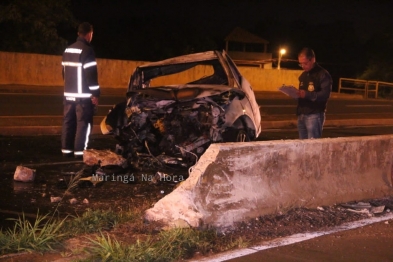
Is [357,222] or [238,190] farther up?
[238,190]

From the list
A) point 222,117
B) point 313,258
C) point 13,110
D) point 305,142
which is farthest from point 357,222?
point 13,110

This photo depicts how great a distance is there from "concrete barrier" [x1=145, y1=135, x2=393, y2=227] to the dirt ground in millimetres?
124

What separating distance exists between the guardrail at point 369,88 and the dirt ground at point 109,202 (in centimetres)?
3304

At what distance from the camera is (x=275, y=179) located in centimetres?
647

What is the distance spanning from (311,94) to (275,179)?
2.04m

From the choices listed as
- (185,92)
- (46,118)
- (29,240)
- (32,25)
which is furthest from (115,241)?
(32,25)

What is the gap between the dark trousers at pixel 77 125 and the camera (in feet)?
30.9

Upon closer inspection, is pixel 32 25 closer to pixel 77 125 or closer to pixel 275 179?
pixel 77 125

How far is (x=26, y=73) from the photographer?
27984mm

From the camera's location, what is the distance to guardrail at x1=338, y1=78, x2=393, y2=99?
40297mm

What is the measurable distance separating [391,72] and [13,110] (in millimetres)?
41426

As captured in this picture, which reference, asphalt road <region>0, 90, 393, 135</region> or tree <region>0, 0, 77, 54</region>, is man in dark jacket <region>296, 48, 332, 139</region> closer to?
asphalt road <region>0, 90, 393, 135</region>

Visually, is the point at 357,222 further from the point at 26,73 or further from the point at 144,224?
the point at 26,73

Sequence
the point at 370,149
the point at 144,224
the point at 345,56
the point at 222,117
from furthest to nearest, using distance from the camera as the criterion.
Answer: the point at 345,56 < the point at 222,117 < the point at 370,149 < the point at 144,224
